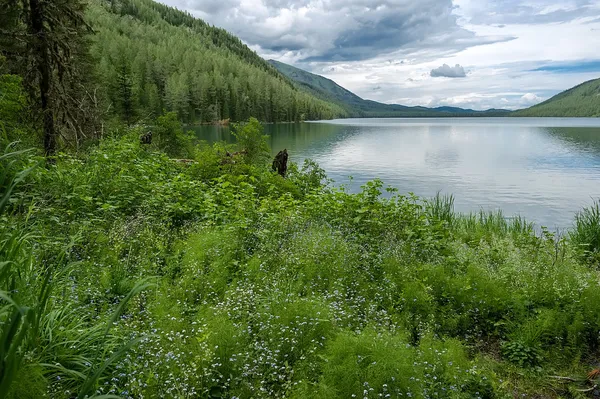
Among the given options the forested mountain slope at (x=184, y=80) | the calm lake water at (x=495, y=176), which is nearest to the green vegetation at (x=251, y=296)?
the calm lake water at (x=495, y=176)

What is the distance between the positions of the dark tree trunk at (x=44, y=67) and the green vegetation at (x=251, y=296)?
6 cm

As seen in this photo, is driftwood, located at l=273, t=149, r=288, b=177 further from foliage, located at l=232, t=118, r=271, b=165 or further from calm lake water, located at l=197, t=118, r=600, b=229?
calm lake water, located at l=197, t=118, r=600, b=229

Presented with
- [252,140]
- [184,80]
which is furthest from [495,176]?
[184,80]

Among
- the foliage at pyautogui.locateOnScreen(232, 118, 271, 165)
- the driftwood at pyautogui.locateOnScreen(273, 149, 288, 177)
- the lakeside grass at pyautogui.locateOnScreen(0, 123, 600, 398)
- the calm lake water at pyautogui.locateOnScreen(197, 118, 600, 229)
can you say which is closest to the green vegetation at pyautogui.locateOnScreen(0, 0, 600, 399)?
the lakeside grass at pyautogui.locateOnScreen(0, 123, 600, 398)

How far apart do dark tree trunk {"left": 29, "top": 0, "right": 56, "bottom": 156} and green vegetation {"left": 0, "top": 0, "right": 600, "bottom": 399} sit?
0.20ft

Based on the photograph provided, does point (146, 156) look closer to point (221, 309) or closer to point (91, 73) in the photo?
point (221, 309)

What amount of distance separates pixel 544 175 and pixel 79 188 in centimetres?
3206

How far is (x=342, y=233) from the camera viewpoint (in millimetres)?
7484

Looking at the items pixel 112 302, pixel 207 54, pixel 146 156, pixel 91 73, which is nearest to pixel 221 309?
pixel 112 302

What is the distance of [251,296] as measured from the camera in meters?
4.50

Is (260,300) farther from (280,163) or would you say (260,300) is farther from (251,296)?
(280,163)

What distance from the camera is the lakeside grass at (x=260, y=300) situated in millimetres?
3066

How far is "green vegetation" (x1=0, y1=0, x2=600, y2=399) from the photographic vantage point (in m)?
3.08

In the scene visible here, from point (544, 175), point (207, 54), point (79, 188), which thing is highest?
point (207, 54)
